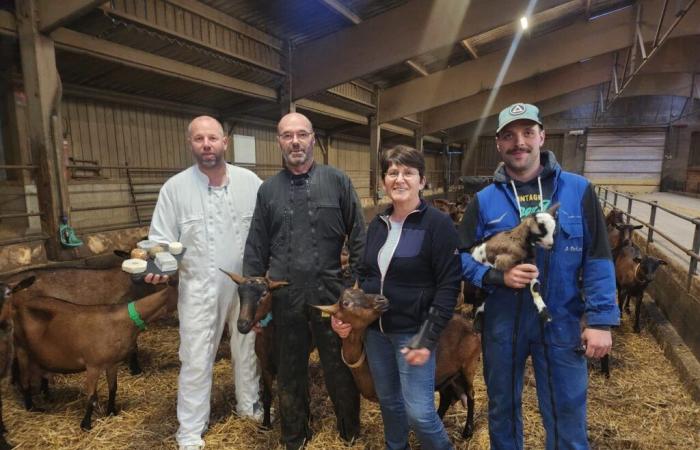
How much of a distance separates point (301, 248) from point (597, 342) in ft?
5.70

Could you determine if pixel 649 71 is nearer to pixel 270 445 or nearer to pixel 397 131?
pixel 397 131

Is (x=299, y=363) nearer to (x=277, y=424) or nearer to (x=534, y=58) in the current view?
(x=277, y=424)

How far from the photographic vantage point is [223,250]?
296 centimetres

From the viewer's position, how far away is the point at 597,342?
187 cm

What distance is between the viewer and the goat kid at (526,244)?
181 cm

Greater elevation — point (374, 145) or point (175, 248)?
point (374, 145)

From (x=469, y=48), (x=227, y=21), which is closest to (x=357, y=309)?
(x=227, y=21)

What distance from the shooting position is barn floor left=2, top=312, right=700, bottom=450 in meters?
3.10

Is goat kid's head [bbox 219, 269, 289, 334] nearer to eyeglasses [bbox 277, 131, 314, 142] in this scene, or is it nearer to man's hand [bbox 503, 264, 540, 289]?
eyeglasses [bbox 277, 131, 314, 142]

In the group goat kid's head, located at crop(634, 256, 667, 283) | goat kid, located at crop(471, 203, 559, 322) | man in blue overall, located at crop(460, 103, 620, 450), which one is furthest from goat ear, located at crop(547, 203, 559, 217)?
goat kid's head, located at crop(634, 256, 667, 283)

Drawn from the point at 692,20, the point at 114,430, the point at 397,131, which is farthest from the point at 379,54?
the point at 692,20

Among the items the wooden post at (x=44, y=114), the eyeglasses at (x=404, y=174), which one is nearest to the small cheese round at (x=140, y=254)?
the eyeglasses at (x=404, y=174)

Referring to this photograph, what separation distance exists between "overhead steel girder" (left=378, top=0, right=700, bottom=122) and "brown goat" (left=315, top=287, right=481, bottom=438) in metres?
10.5

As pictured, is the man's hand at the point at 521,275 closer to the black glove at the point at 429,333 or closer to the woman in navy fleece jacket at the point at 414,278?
the woman in navy fleece jacket at the point at 414,278
